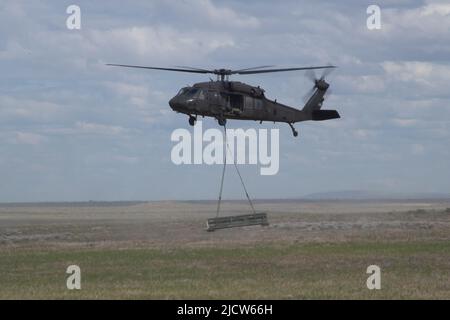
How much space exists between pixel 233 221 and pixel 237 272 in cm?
372

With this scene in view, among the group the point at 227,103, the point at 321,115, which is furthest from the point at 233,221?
the point at 321,115

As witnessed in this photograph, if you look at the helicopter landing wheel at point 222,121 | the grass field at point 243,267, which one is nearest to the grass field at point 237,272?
the grass field at point 243,267

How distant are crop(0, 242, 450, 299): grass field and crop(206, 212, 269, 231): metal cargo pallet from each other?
1488mm

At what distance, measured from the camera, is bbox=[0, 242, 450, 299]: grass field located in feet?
94.7

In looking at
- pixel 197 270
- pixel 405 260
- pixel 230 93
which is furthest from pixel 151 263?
pixel 405 260

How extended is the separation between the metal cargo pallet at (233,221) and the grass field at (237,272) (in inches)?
58.6

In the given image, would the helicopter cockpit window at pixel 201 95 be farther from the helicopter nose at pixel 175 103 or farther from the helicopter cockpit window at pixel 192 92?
the helicopter nose at pixel 175 103

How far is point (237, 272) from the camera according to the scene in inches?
1411

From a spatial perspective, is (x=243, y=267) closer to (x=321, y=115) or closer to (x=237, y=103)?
(x=237, y=103)

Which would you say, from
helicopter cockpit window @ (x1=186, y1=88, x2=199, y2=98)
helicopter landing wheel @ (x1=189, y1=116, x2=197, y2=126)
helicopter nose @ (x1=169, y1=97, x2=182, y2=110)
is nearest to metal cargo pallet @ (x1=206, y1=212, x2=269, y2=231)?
helicopter landing wheel @ (x1=189, y1=116, x2=197, y2=126)

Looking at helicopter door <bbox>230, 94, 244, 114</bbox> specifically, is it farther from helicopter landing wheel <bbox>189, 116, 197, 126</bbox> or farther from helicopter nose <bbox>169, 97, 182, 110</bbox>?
helicopter nose <bbox>169, 97, 182, 110</bbox>

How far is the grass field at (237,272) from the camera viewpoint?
28.9 m

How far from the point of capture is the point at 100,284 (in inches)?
1271
